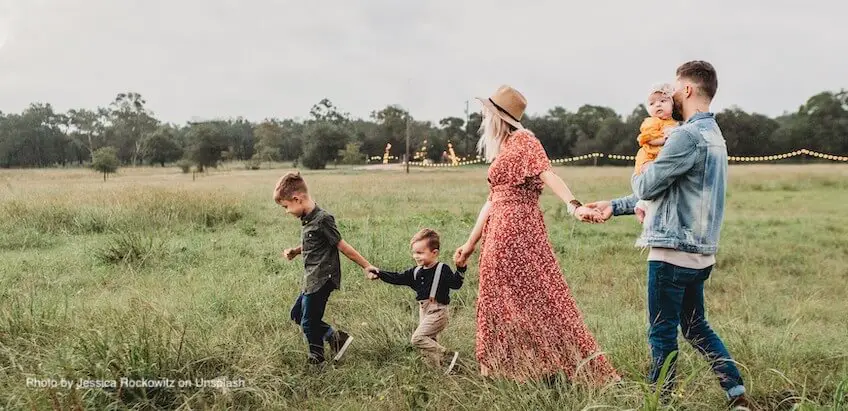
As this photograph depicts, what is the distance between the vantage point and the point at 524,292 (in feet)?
11.7

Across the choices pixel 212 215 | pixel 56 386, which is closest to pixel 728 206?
→ pixel 212 215

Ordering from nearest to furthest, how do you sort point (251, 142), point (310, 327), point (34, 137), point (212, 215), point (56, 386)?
point (56, 386), point (310, 327), point (212, 215), point (34, 137), point (251, 142)

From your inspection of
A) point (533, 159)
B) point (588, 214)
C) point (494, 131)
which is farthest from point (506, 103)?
point (588, 214)

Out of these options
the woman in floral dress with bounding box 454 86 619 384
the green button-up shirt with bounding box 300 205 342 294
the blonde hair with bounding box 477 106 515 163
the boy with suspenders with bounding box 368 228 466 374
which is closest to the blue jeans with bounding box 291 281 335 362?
the green button-up shirt with bounding box 300 205 342 294

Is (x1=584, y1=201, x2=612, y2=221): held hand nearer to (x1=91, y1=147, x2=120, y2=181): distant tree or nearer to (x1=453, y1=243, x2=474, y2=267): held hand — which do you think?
(x1=453, y1=243, x2=474, y2=267): held hand

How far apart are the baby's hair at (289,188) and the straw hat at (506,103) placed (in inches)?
51.0

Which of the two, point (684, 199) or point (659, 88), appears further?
point (659, 88)

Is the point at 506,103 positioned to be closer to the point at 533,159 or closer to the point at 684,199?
the point at 533,159

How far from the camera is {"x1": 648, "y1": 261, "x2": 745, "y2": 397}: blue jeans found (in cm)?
306

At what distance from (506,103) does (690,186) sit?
1.14 meters

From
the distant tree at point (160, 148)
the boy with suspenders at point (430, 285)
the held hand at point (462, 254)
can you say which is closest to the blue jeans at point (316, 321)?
the boy with suspenders at point (430, 285)

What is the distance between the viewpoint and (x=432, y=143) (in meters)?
53.9

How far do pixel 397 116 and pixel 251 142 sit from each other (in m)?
14.9

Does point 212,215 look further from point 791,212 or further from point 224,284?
point 791,212
